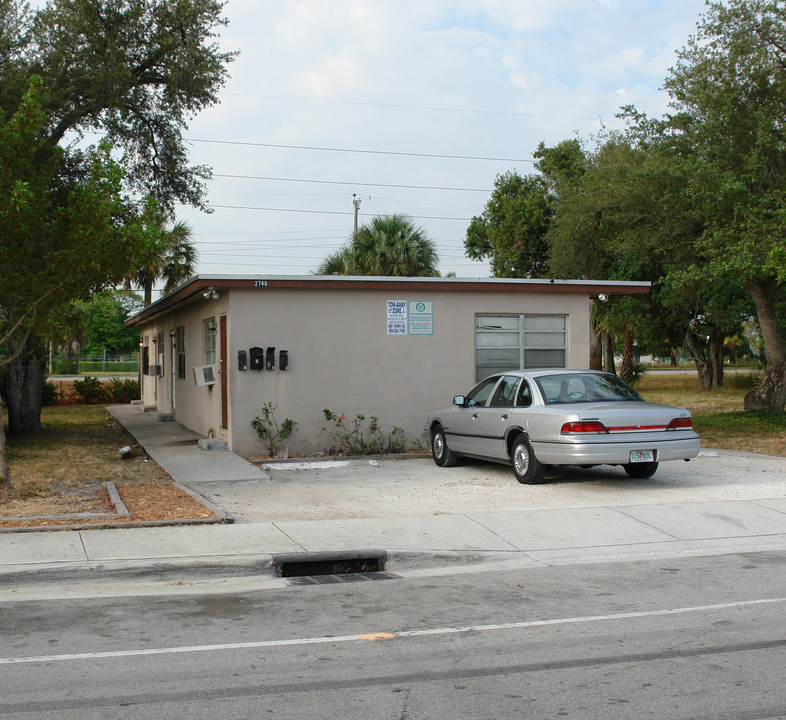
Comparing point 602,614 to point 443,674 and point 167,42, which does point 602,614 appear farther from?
point 167,42

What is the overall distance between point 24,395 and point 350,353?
8.95m

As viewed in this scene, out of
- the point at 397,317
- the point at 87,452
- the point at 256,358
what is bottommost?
the point at 87,452

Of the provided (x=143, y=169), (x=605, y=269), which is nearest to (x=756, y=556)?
(x=143, y=169)

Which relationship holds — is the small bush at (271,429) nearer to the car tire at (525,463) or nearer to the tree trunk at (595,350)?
the car tire at (525,463)

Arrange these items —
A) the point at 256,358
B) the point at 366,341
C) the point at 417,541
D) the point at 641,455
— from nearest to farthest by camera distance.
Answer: the point at 417,541
the point at 641,455
the point at 256,358
the point at 366,341

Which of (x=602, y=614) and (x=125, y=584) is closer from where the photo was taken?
(x=602, y=614)

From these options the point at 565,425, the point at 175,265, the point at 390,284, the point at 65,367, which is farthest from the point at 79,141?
the point at 65,367

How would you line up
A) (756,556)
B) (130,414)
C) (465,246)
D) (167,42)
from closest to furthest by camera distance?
(756,556), (167,42), (130,414), (465,246)

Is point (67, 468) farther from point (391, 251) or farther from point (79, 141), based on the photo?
point (391, 251)

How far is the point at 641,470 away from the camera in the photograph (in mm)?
12602

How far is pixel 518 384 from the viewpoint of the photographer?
41.2 feet

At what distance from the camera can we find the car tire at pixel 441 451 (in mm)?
14039

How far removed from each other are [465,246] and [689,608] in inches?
1606

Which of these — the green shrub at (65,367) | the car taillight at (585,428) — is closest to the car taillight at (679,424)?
the car taillight at (585,428)
